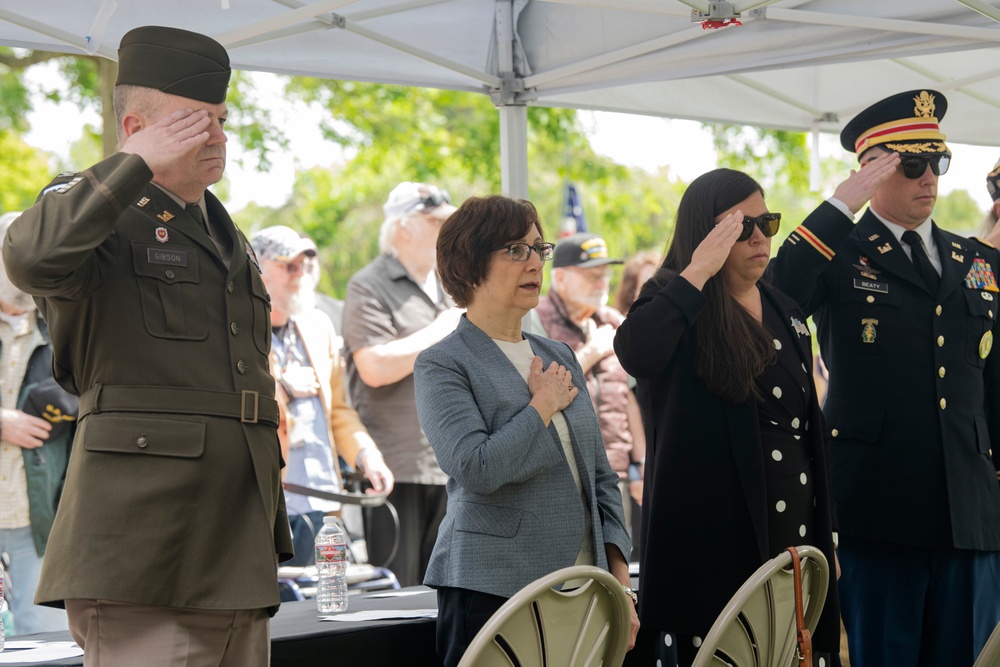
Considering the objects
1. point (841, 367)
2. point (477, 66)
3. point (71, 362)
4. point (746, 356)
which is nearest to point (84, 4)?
point (477, 66)

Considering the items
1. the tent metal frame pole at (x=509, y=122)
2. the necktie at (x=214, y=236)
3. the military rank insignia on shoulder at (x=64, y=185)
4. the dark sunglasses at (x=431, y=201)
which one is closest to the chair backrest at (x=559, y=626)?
the necktie at (x=214, y=236)

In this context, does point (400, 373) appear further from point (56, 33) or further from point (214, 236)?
point (214, 236)

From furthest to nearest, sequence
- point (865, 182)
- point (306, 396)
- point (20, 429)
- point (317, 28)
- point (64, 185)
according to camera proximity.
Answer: point (306, 396)
point (20, 429)
point (317, 28)
point (865, 182)
point (64, 185)

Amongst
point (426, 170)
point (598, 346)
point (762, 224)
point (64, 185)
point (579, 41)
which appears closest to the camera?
point (64, 185)

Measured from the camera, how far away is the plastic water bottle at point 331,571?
10.7 ft

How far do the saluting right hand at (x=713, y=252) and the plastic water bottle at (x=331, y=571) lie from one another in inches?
48.6

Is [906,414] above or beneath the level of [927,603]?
above

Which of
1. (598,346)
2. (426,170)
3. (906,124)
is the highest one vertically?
(426,170)

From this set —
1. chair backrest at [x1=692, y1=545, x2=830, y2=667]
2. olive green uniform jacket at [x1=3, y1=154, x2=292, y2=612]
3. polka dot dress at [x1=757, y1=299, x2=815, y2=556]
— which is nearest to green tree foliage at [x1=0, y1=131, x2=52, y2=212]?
polka dot dress at [x1=757, y1=299, x2=815, y2=556]

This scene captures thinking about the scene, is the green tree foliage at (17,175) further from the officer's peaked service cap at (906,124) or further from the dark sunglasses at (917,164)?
the dark sunglasses at (917,164)

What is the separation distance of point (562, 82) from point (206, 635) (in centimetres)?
283

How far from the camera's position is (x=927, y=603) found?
3.66 meters

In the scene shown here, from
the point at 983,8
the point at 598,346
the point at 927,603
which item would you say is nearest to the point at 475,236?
the point at 983,8

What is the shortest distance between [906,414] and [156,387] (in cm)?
231
